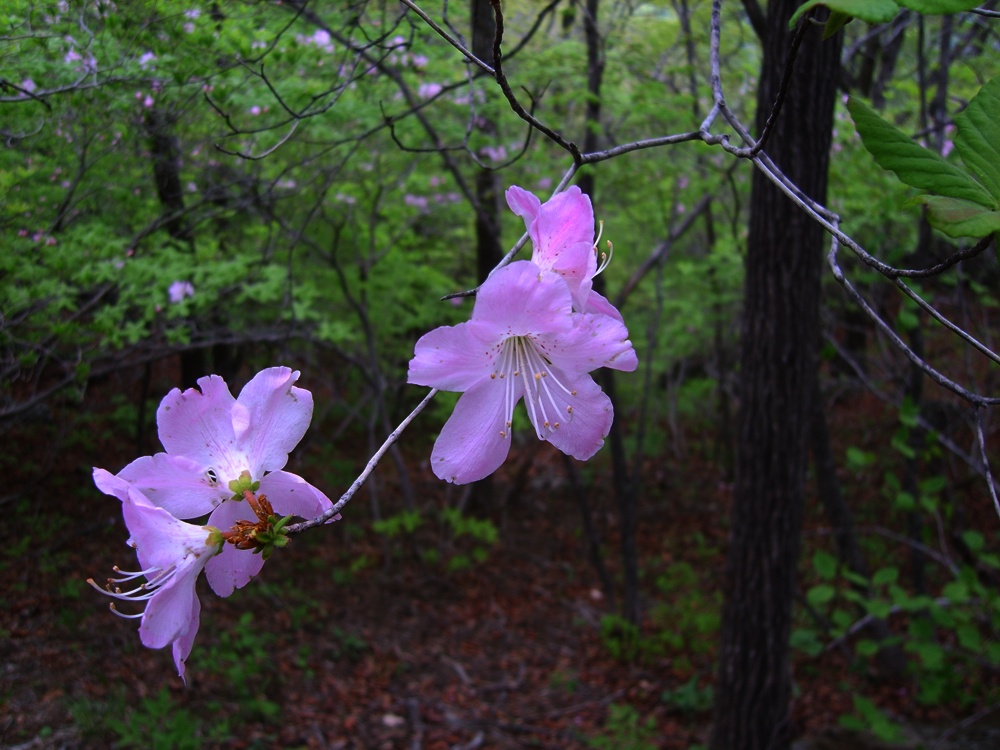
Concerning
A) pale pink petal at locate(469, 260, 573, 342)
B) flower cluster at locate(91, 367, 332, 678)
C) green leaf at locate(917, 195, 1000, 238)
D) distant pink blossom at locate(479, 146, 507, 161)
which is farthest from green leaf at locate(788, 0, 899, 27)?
distant pink blossom at locate(479, 146, 507, 161)

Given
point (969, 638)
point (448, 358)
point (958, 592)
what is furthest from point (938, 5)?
point (969, 638)

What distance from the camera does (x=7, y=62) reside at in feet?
6.15

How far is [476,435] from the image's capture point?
0.82 metres

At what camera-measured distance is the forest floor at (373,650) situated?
4051 millimetres

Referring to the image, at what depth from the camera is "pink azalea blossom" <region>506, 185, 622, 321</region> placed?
0.79 m

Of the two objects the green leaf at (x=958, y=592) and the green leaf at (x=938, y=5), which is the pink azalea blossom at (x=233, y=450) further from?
the green leaf at (x=958, y=592)

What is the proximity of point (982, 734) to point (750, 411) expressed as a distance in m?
2.28

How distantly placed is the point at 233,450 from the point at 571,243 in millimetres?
414

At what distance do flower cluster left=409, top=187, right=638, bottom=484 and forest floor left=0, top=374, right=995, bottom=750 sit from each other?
139 inches

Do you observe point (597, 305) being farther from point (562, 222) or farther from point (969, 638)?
point (969, 638)

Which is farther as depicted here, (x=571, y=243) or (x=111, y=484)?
(x=571, y=243)

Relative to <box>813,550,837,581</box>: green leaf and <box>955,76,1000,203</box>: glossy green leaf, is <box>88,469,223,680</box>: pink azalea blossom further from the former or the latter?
<box>813,550,837,581</box>: green leaf

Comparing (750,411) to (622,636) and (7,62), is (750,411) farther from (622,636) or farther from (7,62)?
(622,636)

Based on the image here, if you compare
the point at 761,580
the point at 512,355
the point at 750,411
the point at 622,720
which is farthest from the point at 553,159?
the point at 512,355
